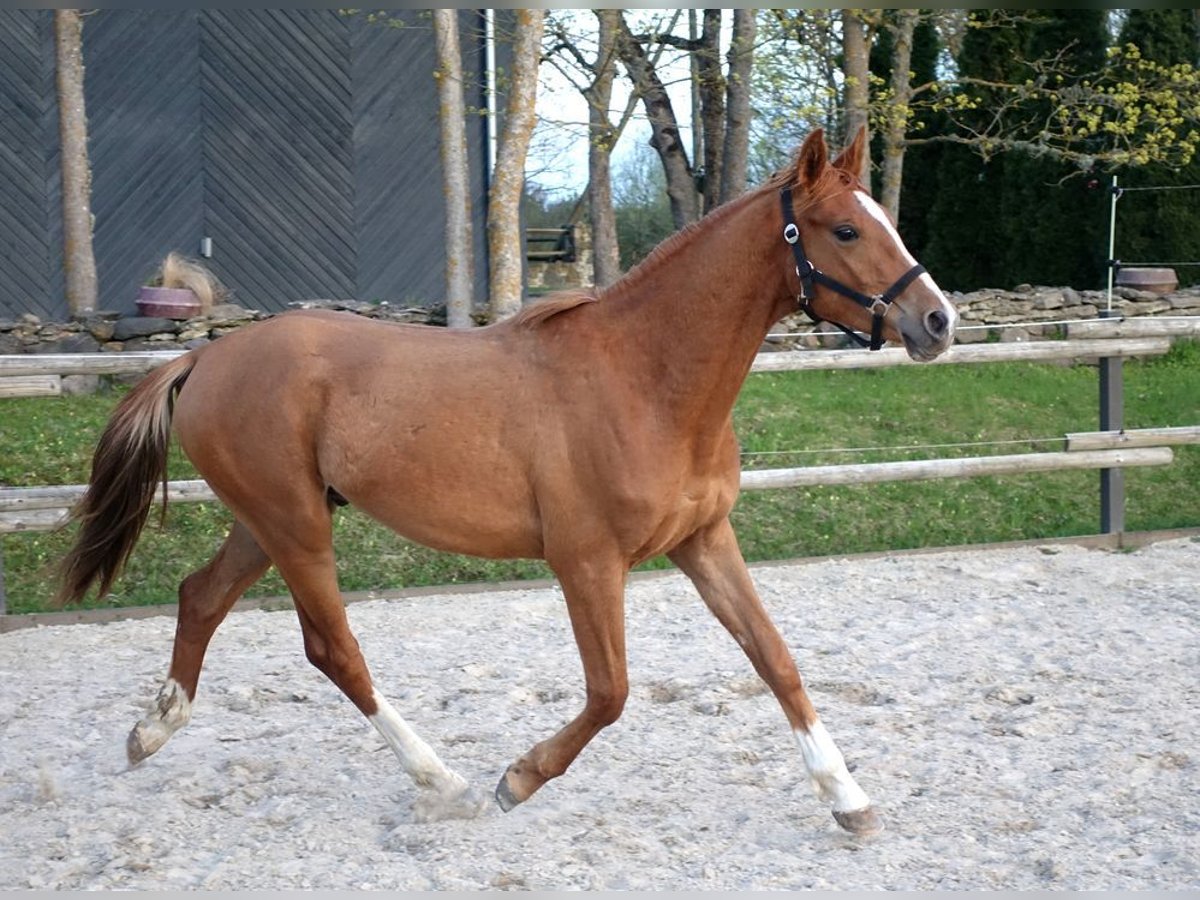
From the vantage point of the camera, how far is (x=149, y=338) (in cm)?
949

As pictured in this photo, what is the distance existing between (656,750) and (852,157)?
190cm

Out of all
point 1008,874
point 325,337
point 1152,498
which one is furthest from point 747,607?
point 1152,498

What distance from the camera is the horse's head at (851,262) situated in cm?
323

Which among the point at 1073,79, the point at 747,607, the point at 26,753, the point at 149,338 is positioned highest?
the point at 1073,79

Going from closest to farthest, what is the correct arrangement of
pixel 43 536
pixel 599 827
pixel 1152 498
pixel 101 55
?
pixel 599 827
pixel 43 536
pixel 1152 498
pixel 101 55

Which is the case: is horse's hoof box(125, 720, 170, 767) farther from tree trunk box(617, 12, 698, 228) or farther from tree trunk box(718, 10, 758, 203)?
tree trunk box(617, 12, 698, 228)

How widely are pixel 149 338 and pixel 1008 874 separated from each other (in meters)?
7.83

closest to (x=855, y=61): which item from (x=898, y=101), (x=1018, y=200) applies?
(x=898, y=101)

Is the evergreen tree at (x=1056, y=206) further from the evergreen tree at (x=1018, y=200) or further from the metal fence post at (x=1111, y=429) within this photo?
the metal fence post at (x=1111, y=429)

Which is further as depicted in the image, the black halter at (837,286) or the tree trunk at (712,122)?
the tree trunk at (712,122)

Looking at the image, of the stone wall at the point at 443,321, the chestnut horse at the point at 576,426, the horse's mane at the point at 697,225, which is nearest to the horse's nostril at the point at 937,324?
the chestnut horse at the point at 576,426

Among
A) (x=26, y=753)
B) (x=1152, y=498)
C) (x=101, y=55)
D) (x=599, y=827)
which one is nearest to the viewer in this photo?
(x=599, y=827)

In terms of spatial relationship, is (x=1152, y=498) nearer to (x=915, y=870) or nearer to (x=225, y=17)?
(x=915, y=870)

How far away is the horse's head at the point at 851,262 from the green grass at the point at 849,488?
3.66m
